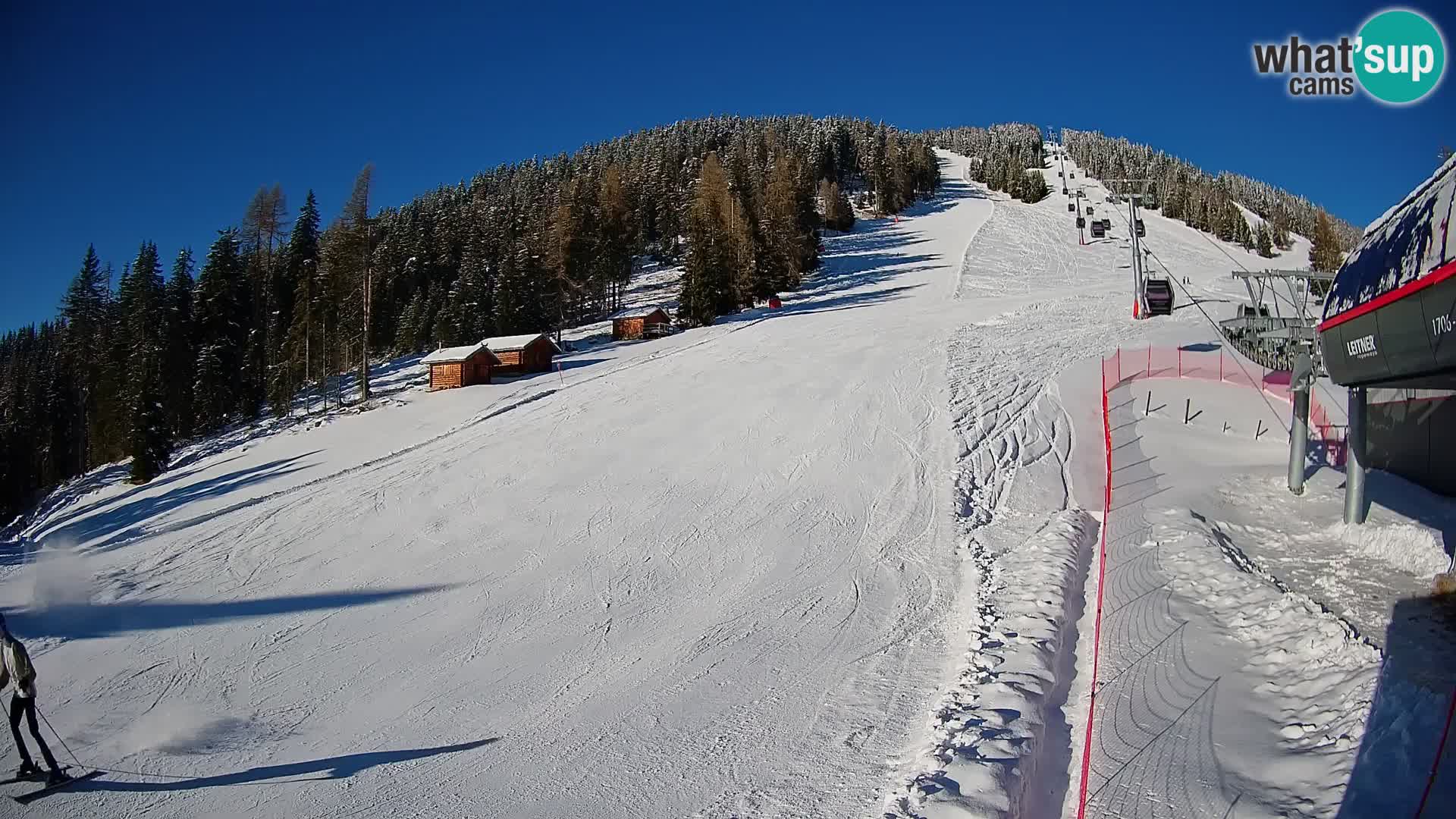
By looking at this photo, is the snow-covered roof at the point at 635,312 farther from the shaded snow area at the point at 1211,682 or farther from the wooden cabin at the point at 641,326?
the shaded snow area at the point at 1211,682

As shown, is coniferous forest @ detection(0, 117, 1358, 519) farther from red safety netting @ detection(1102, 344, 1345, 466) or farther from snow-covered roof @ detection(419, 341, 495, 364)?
red safety netting @ detection(1102, 344, 1345, 466)

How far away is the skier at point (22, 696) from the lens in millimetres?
7074

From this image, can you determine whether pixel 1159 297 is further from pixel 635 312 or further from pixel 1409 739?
pixel 635 312

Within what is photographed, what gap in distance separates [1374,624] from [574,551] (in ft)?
35.3

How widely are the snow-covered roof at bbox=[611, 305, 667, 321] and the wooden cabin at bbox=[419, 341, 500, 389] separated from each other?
1219cm

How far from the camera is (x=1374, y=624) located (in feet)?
25.1

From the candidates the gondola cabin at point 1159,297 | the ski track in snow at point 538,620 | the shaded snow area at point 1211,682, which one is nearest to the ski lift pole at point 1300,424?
the shaded snow area at point 1211,682

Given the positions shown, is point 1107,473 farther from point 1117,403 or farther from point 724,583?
point 724,583

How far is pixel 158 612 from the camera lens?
11.3 meters

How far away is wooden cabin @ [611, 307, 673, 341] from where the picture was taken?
147 ft

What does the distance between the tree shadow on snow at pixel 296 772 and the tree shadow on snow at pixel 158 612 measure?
13.8 feet

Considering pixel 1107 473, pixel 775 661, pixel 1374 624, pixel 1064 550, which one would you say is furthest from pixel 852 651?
pixel 1107 473

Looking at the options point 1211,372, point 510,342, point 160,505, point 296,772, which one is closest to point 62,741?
point 296,772

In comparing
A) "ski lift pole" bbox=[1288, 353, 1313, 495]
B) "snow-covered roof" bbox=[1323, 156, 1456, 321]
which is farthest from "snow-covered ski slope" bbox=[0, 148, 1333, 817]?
"snow-covered roof" bbox=[1323, 156, 1456, 321]
